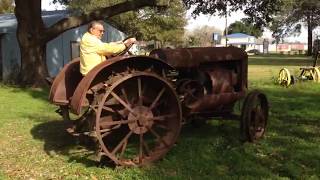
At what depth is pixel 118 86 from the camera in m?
7.15

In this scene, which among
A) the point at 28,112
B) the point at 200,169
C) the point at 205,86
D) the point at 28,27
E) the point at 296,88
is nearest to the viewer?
the point at 200,169

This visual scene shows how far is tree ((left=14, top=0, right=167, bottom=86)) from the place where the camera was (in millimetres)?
19391

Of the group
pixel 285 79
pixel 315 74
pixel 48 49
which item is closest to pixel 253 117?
pixel 285 79

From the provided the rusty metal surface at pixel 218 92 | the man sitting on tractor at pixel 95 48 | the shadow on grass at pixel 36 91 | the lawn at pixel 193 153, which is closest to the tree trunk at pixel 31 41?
the shadow on grass at pixel 36 91

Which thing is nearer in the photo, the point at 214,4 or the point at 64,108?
the point at 64,108

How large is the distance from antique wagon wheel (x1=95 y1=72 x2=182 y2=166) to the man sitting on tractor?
426mm

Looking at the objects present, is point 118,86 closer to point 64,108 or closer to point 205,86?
point 64,108

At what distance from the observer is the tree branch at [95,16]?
19.5 m

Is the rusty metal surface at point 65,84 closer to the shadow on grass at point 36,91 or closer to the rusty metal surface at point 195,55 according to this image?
the rusty metal surface at point 195,55

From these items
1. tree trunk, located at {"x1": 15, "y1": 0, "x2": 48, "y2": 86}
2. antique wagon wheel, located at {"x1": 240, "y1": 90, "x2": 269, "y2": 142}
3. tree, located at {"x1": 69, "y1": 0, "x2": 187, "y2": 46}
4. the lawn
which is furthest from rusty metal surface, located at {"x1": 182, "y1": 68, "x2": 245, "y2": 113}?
tree, located at {"x1": 69, "y1": 0, "x2": 187, "y2": 46}

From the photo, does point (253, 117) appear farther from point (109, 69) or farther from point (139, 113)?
point (109, 69)

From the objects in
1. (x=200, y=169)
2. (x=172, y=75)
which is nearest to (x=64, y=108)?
(x=172, y=75)

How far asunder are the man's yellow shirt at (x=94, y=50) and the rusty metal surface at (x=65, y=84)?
76 centimetres

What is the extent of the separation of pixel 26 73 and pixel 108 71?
44.3 feet
